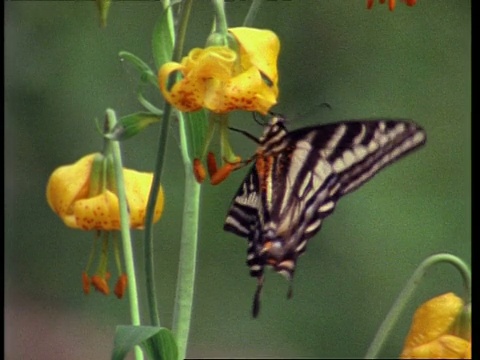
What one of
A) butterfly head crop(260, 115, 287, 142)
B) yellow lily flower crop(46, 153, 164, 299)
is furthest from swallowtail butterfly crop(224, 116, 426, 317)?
yellow lily flower crop(46, 153, 164, 299)

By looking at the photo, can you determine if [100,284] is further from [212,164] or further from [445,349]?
[445,349]

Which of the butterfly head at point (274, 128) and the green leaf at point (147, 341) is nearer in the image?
the green leaf at point (147, 341)

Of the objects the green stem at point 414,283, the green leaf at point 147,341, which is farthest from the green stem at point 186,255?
the green stem at point 414,283

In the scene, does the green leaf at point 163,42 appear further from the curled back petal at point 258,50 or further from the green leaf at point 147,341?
the green leaf at point 147,341

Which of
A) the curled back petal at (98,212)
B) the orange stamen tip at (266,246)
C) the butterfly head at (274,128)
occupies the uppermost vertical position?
the butterfly head at (274,128)

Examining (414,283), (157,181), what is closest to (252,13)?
(157,181)

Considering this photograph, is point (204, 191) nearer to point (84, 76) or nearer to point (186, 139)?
point (186, 139)

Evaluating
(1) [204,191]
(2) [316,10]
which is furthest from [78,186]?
(2) [316,10]
